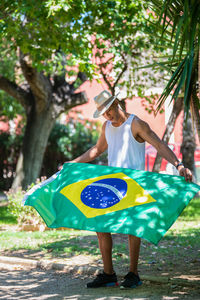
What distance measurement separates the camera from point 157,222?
14.6 ft

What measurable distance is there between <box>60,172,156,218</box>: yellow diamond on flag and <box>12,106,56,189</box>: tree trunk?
11096 mm

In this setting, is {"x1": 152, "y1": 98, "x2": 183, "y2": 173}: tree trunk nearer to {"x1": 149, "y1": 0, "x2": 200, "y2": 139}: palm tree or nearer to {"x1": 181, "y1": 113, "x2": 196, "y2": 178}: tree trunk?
{"x1": 181, "y1": 113, "x2": 196, "y2": 178}: tree trunk

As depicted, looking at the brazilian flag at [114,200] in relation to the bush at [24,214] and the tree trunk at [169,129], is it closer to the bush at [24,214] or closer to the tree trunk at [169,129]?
the bush at [24,214]

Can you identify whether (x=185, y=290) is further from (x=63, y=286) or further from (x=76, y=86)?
(x=76, y=86)

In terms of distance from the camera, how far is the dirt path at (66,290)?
15.2 ft

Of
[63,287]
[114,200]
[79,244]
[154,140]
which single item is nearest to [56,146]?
[79,244]

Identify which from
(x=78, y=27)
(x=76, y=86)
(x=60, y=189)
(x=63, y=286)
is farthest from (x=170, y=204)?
(x=76, y=86)

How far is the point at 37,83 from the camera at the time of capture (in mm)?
14977

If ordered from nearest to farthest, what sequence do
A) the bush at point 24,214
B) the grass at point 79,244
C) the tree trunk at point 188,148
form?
the grass at point 79,244, the bush at point 24,214, the tree trunk at point 188,148

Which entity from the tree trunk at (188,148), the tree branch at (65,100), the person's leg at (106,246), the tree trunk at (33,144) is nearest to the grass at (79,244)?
the person's leg at (106,246)

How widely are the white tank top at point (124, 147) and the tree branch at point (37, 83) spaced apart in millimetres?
9411

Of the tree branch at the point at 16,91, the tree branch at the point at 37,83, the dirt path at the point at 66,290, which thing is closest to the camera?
the dirt path at the point at 66,290

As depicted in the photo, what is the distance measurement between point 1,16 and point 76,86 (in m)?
7.49

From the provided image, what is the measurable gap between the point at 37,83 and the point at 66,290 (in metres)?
10.6
